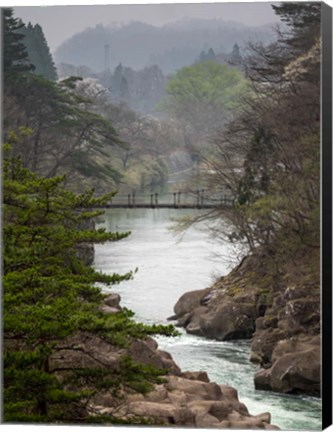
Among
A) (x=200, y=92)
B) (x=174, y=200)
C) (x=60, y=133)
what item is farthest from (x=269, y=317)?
(x=60, y=133)

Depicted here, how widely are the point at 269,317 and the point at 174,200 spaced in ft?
6.59

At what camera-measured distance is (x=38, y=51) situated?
977 cm

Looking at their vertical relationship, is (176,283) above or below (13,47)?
below

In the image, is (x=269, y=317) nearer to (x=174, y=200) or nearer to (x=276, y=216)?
(x=276, y=216)

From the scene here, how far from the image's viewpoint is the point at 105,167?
423 inches

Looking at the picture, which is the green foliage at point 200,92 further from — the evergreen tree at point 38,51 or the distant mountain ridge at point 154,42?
the evergreen tree at point 38,51

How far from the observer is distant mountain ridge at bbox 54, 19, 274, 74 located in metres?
9.30

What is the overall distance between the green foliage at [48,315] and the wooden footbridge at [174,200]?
1814mm

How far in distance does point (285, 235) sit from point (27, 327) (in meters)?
4.10

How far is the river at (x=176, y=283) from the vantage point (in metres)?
10.5

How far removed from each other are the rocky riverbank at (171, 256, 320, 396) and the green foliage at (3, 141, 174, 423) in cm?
229

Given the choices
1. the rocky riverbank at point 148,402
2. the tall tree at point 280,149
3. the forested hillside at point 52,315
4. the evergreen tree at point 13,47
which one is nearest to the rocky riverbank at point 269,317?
the tall tree at point 280,149

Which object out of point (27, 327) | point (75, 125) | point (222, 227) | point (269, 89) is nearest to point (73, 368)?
point (27, 327)

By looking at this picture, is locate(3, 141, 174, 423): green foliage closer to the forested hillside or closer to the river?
the forested hillside
